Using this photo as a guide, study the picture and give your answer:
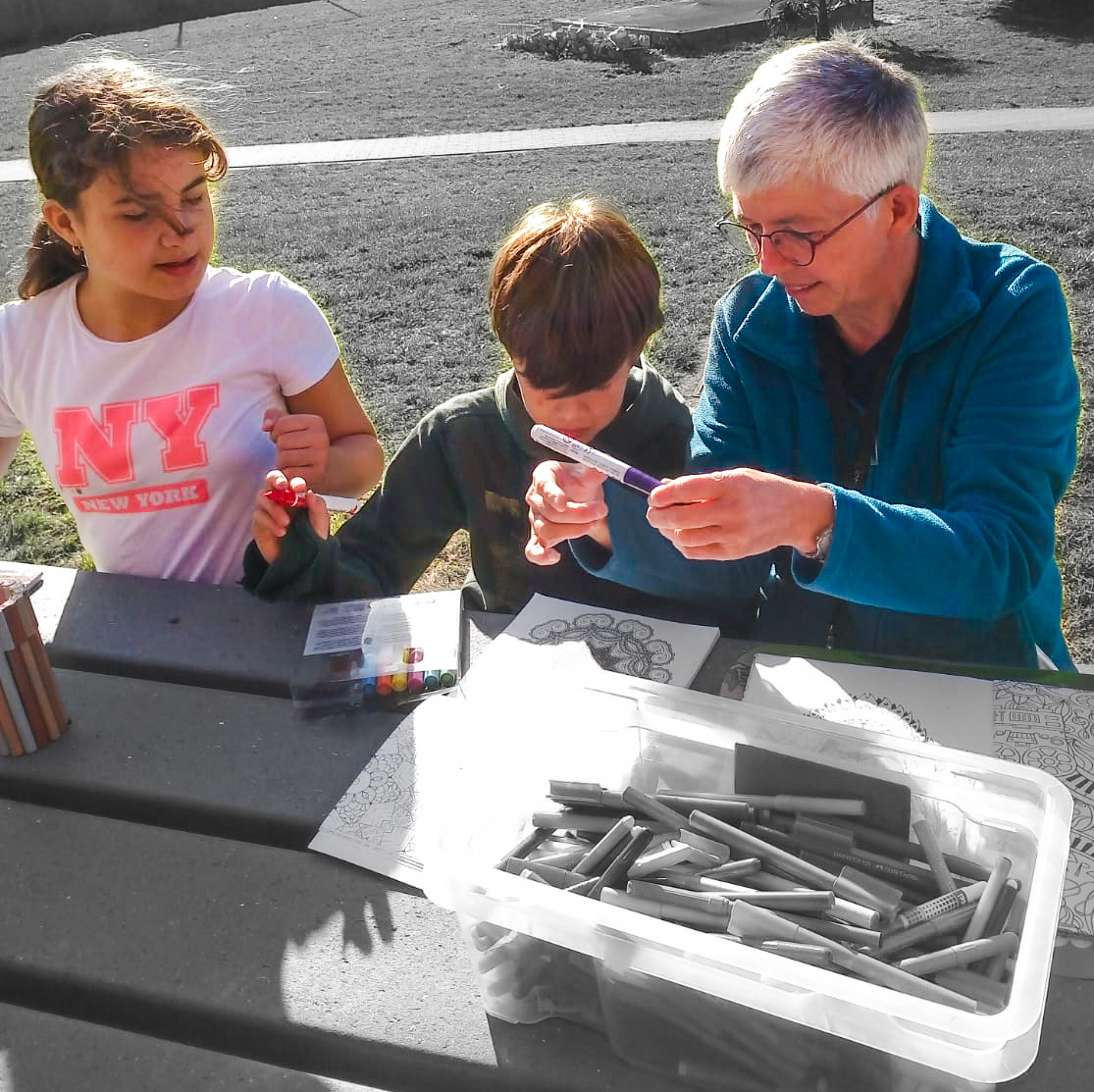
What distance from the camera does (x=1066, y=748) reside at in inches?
45.4

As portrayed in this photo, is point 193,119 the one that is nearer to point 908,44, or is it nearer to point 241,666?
point 241,666

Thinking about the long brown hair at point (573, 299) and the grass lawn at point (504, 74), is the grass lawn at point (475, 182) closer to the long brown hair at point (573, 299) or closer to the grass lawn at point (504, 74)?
the grass lawn at point (504, 74)

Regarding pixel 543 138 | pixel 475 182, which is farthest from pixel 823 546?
pixel 543 138

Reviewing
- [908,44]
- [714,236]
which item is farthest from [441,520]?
[908,44]

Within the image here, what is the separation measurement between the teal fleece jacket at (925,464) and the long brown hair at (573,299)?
6.6 inches

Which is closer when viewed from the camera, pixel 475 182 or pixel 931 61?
pixel 475 182

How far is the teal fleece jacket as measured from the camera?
4.07 feet

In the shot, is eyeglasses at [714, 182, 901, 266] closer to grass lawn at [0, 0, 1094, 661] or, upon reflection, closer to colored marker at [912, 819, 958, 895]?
colored marker at [912, 819, 958, 895]

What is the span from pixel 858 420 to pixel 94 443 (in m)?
1.17

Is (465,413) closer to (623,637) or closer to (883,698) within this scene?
(623,637)

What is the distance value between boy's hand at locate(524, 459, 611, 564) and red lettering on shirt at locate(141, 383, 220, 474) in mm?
667

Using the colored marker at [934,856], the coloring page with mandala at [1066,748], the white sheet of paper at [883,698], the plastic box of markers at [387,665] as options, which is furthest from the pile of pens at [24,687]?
the coloring page with mandala at [1066,748]

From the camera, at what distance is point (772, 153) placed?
1327 millimetres

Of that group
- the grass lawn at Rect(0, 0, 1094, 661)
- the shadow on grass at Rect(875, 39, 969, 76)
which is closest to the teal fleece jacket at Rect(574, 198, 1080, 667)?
the grass lawn at Rect(0, 0, 1094, 661)
